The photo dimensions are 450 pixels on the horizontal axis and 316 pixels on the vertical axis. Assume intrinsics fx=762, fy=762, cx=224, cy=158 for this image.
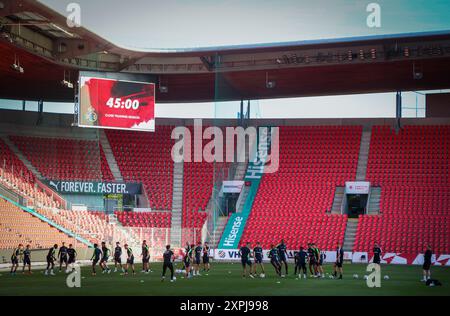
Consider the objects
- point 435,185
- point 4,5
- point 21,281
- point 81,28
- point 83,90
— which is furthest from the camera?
point 435,185

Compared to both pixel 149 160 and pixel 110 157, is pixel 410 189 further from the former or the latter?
pixel 110 157

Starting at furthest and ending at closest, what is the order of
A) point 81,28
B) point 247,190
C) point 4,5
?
1. point 247,190
2. point 81,28
3. point 4,5

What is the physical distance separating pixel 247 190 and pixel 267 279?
23375 mm

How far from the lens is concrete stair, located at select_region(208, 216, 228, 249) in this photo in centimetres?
5177

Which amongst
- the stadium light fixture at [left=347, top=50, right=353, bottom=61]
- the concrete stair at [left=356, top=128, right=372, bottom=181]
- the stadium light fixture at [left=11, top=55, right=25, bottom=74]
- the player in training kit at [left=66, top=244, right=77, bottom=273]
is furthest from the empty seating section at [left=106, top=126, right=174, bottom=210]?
the player in training kit at [left=66, top=244, right=77, bottom=273]

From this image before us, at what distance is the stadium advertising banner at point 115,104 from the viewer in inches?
1860

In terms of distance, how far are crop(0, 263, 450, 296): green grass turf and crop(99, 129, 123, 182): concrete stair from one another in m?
20.6

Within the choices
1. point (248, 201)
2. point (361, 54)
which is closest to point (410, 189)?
point (361, 54)

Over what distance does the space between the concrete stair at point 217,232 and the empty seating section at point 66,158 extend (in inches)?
354

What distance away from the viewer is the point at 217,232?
53062 millimetres

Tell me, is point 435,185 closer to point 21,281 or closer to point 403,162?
point 403,162

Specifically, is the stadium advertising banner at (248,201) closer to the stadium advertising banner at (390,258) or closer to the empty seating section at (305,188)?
the empty seating section at (305,188)
